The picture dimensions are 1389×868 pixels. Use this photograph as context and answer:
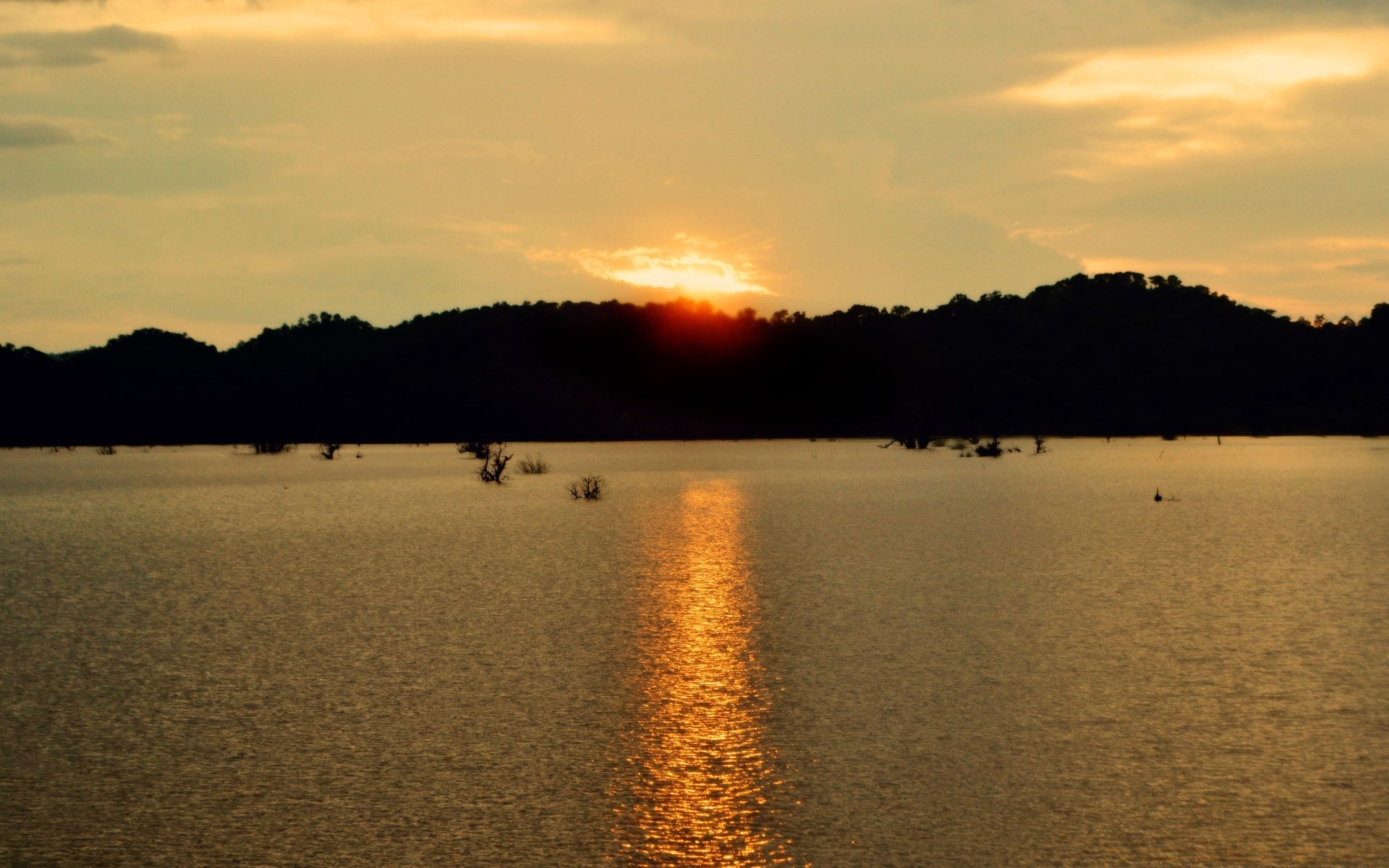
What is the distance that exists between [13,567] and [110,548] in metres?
3.22

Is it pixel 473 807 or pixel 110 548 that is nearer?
pixel 473 807

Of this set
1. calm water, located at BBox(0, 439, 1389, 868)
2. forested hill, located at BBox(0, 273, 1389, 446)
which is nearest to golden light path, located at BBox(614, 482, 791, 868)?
calm water, located at BBox(0, 439, 1389, 868)

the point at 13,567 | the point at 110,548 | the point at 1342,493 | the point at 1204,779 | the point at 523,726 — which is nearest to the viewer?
the point at 1204,779

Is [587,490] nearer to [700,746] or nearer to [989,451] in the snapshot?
[700,746]

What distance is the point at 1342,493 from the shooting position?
1481 inches

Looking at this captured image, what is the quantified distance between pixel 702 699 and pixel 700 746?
1532mm

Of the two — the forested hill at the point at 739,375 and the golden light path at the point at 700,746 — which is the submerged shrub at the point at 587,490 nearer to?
the golden light path at the point at 700,746

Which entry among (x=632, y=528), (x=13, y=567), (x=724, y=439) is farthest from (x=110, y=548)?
(x=724, y=439)

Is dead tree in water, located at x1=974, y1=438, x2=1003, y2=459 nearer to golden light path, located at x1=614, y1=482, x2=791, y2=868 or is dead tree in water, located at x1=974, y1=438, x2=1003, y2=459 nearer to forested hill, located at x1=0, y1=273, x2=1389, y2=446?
forested hill, located at x1=0, y1=273, x2=1389, y2=446

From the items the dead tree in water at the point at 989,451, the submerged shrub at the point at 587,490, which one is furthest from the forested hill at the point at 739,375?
the submerged shrub at the point at 587,490

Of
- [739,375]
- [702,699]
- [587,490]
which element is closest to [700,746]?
[702,699]

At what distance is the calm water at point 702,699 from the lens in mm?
7125

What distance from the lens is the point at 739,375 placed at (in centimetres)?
14838

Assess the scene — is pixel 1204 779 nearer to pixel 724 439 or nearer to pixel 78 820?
pixel 78 820
